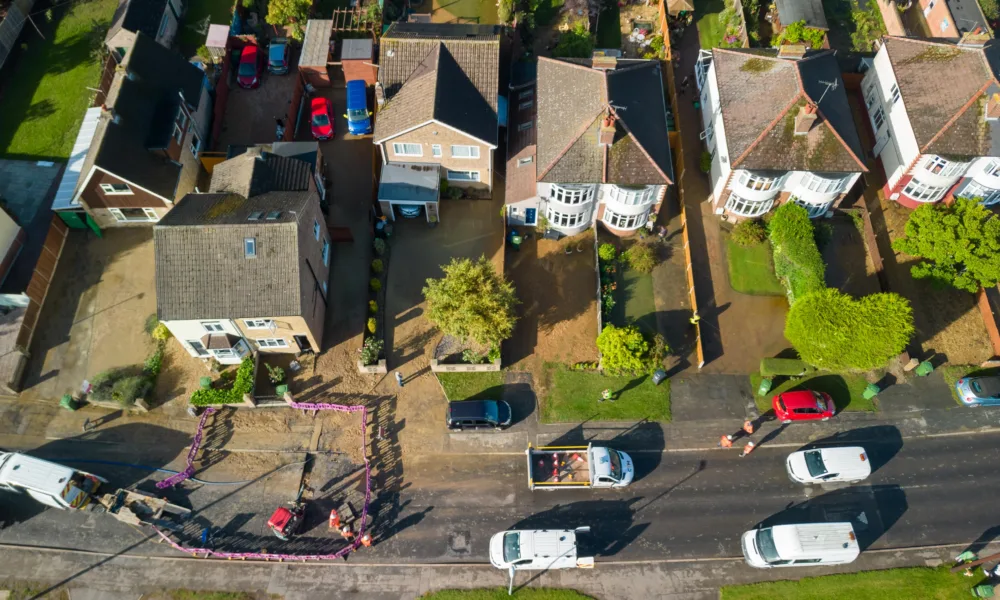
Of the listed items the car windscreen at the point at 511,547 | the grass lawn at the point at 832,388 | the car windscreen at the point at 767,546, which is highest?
the grass lawn at the point at 832,388

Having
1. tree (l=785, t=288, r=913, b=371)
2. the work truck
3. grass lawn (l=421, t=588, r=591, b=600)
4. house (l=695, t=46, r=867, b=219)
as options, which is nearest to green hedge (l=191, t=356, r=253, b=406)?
grass lawn (l=421, t=588, r=591, b=600)

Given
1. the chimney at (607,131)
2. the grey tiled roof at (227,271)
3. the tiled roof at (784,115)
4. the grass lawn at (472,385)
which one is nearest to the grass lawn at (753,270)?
the tiled roof at (784,115)

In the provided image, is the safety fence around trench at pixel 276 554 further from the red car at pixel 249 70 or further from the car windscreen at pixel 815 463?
the red car at pixel 249 70

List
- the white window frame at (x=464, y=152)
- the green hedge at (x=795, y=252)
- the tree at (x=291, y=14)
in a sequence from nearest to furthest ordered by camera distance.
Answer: the green hedge at (x=795, y=252) < the white window frame at (x=464, y=152) < the tree at (x=291, y=14)

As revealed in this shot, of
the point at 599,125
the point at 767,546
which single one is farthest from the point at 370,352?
the point at 767,546

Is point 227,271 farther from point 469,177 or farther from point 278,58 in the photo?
point 278,58

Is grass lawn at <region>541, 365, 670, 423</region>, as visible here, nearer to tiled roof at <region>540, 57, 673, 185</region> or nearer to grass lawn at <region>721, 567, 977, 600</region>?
grass lawn at <region>721, 567, 977, 600</region>

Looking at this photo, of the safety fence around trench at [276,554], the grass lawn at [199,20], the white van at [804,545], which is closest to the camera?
the white van at [804,545]
